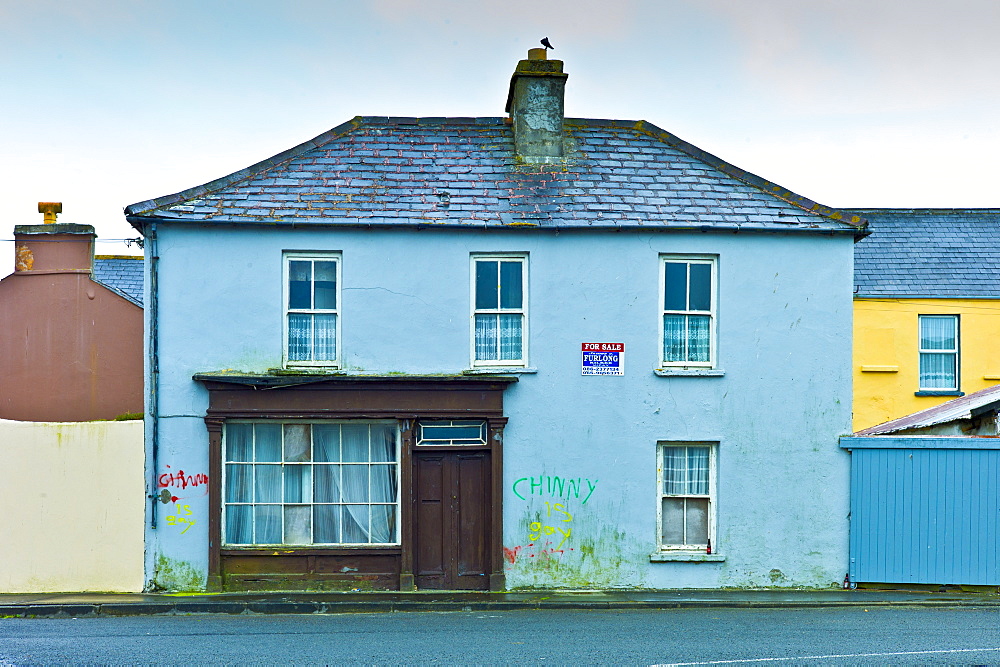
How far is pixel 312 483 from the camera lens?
15234 millimetres

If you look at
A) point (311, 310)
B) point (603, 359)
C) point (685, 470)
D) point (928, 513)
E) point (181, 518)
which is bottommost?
point (181, 518)

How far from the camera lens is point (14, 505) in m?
14.8

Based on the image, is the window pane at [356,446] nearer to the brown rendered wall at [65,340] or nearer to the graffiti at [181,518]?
the graffiti at [181,518]

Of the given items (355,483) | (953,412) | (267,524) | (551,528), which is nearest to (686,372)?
(551,528)

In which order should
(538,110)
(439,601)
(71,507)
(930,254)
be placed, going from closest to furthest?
(439,601) → (71,507) → (538,110) → (930,254)

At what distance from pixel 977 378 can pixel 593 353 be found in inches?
442

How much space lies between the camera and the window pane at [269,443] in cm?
1519

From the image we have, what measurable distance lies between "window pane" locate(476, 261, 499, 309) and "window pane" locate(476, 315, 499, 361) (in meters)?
A: 0.21

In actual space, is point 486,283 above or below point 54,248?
below

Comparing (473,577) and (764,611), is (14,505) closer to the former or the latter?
(473,577)

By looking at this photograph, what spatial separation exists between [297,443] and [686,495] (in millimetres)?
5975

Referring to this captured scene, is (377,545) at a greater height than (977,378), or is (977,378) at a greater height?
(977,378)

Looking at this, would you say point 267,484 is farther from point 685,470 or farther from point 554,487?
point 685,470

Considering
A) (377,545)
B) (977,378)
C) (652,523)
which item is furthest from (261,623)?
(977,378)
